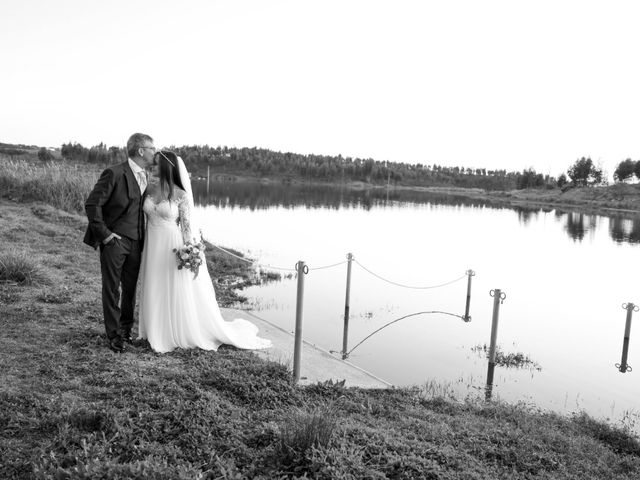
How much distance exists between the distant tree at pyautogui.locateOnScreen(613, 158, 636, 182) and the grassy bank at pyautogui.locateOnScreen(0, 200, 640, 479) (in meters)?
109

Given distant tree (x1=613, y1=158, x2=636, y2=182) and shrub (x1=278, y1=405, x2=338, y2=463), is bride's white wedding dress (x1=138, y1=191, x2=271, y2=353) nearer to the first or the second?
shrub (x1=278, y1=405, x2=338, y2=463)

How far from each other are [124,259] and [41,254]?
7288mm

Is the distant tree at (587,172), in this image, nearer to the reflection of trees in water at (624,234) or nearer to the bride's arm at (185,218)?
the reflection of trees in water at (624,234)

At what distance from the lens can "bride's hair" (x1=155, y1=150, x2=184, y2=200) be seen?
262 inches

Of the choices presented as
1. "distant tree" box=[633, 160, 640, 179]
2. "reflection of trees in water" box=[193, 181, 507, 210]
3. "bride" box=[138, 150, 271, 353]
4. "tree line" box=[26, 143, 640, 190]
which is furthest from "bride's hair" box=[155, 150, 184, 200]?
"tree line" box=[26, 143, 640, 190]

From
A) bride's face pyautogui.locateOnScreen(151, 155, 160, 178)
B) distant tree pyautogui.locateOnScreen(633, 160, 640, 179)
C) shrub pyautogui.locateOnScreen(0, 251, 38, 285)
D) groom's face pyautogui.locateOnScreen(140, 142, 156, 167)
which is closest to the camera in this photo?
groom's face pyautogui.locateOnScreen(140, 142, 156, 167)

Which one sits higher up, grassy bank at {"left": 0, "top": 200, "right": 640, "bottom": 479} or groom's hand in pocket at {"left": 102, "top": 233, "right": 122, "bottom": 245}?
groom's hand in pocket at {"left": 102, "top": 233, "right": 122, "bottom": 245}

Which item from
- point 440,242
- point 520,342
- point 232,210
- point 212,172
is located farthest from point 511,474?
point 212,172

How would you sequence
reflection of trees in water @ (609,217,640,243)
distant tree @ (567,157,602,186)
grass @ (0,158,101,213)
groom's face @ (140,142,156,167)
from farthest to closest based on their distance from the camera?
1. distant tree @ (567,157,602,186)
2. reflection of trees in water @ (609,217,640,243)
3. grass @ (0,158,101,213)
4. groom's face @ (140,142,156,167)

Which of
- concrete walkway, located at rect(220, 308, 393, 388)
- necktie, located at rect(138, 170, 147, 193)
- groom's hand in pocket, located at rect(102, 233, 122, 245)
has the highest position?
necktie, located at rect(138, 170, 147, 193)

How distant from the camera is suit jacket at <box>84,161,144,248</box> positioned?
20.5ft

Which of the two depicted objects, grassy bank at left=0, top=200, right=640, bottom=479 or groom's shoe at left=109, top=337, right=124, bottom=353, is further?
groom's shoe at left=109, top=337, right=124, bottom=353

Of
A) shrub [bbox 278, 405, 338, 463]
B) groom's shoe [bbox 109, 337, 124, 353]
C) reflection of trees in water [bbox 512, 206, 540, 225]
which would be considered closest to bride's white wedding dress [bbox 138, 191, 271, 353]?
groom's shoe [bbox 109, 337, 124, 353]

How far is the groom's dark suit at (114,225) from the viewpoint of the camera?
247 inches
